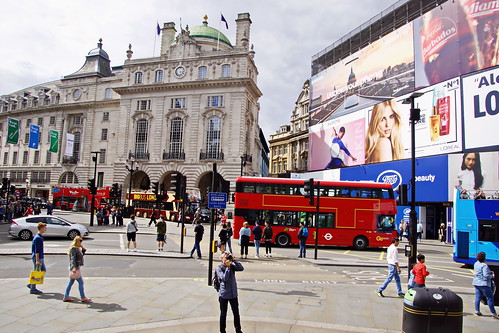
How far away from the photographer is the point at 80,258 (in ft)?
27.4

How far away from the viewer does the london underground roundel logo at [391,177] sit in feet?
117

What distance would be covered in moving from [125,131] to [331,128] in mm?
29891

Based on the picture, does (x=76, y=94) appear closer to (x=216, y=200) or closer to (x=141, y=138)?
(x=141, y=138)

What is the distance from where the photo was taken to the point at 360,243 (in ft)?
70.4

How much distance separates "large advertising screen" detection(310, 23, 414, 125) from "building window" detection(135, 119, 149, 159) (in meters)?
24.1

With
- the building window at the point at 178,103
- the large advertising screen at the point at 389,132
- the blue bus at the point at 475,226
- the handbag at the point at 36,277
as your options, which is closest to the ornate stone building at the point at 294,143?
the large advertising screen at the point at 389,132

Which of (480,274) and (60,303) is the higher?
(480,274)

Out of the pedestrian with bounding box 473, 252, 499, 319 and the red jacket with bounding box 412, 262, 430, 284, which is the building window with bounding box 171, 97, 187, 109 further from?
the pedestrian with bounding box 473, 252, 499, 319

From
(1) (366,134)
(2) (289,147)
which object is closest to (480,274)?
(1) (366,134)

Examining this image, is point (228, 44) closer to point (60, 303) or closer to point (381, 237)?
point (381, 237)

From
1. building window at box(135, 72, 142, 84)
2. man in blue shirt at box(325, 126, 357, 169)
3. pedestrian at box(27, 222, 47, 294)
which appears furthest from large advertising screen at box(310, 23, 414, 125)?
pedestrian at box(27, 222, 47, 294)

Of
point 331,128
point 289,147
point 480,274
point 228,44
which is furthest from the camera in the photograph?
point 289,147

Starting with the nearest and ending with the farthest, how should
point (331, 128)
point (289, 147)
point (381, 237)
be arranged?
point (381, 237), point (331, 128), point (289, 147)

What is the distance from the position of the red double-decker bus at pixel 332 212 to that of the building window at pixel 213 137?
29.1m
